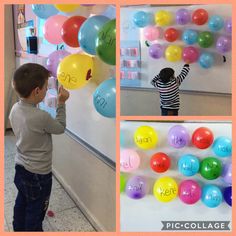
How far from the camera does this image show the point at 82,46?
135 centimetres

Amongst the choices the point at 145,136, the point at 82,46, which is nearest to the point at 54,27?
the point at 82,46

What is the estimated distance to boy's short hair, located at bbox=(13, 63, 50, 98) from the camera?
1.45 metres

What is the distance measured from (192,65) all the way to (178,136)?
2.91 feet

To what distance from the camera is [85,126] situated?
183 cm

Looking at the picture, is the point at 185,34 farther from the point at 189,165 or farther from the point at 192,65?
the point at 189,165

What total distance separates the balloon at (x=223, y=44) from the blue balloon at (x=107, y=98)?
0.89 m

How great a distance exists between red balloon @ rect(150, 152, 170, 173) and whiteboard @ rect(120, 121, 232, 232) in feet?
0.17

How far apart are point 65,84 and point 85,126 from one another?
45 cm

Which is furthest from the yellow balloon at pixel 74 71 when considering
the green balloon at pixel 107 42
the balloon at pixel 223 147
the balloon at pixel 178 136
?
the balloon at pixel 223 147

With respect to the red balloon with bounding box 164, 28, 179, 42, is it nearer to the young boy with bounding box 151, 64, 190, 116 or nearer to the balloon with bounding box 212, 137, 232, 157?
the young boy with bounding box 151, 64, 190, 116

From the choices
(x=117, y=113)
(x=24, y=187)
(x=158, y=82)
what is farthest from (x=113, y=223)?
(x=158, y=82)

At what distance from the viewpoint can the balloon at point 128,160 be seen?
137cm

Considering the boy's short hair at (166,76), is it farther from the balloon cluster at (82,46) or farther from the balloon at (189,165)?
the balloon at (189,165)

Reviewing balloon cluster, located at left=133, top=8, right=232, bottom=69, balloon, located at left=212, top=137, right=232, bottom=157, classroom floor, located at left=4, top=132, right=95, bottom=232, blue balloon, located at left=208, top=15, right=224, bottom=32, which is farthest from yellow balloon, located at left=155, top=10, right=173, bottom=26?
classroom floor, located at left=4, top=132, right=95, bottom=232
